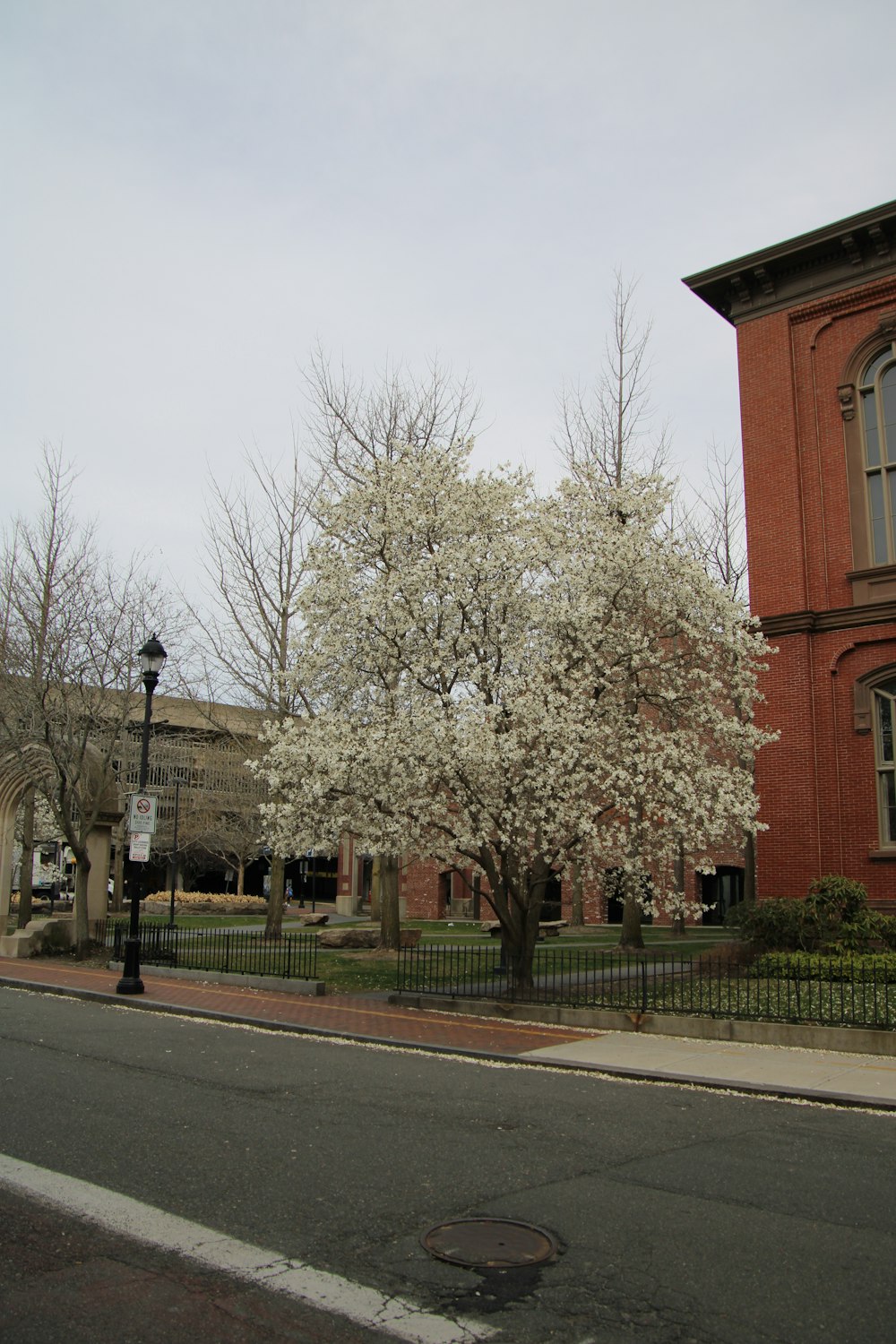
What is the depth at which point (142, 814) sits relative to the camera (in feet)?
62.6

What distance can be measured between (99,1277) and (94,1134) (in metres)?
3.07

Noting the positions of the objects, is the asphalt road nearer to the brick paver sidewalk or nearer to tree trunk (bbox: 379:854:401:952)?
the brick paver sidewalk

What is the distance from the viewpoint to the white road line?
4.75 m

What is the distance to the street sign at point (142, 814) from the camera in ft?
62.1

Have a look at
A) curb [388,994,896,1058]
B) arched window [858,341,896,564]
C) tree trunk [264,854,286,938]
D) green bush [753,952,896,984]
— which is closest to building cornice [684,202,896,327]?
arched window [858,341,896,564]

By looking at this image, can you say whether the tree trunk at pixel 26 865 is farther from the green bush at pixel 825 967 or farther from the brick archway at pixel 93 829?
the green bush at pixel 825 967

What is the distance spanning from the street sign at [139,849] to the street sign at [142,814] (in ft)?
0.33

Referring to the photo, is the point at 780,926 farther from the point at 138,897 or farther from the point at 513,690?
the point at 138,897

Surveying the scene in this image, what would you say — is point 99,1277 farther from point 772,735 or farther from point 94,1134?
point 772,735

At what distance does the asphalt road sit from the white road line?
94mm

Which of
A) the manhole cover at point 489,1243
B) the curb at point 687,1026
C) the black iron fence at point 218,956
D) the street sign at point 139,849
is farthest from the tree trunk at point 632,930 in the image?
the manhole cover at point 489,1243

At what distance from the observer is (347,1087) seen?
1031cm

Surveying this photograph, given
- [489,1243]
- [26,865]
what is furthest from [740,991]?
[26,865]

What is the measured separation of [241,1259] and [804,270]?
21247 millimetres
